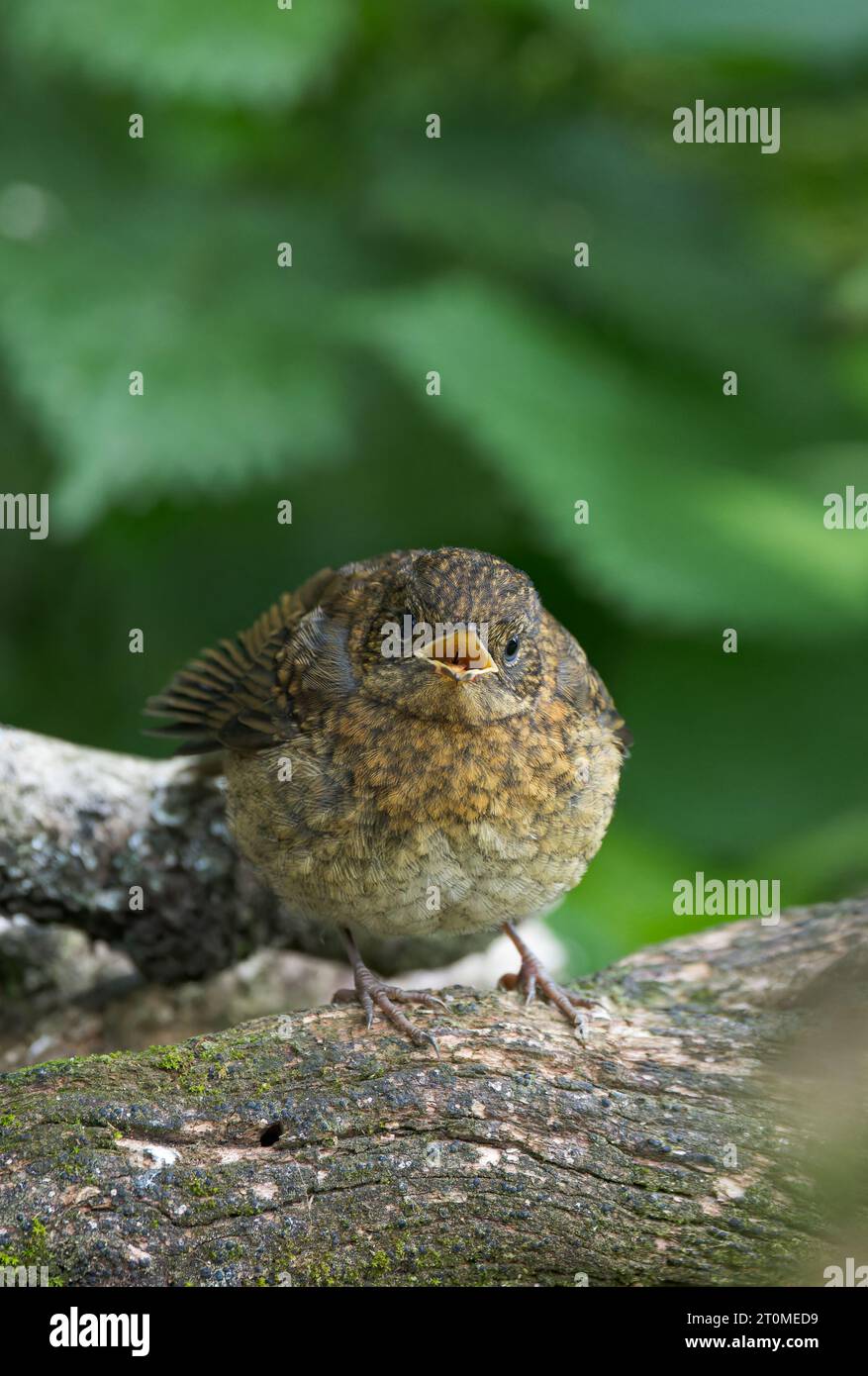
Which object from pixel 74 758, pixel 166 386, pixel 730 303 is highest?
pixel 730 303

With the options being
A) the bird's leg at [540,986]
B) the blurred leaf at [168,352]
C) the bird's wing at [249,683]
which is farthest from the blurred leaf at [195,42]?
the bird's leg at [540,986]

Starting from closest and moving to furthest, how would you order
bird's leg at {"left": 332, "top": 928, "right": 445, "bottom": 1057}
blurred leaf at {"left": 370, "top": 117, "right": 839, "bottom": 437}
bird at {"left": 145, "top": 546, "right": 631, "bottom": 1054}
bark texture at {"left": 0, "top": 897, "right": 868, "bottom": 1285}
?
bark texture at {"left": 0, "top": 897, "right": 868, "bottom": 1285} < bird's leg at {"left": 332, "top": 928, "right": 445, "bottom": 1057} < bird at {"left": 145, "top": 546, "right": 631, "bottom": 1054} < blurred leaf at {"left": 370, "top": 117, "right": 839, "bottom": 437}

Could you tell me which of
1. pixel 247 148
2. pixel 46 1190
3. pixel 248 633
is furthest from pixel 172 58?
pixel 46 1190

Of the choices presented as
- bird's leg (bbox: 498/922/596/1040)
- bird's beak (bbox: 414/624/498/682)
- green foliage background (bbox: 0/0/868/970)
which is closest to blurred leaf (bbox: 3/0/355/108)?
green foliage background (bbox: 0/0/868/970)

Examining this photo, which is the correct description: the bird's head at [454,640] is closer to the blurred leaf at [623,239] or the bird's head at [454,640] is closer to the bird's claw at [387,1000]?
the bird's claw at [387,1000]

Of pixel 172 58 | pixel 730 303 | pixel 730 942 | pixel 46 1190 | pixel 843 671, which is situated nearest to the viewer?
pixel 46 1190

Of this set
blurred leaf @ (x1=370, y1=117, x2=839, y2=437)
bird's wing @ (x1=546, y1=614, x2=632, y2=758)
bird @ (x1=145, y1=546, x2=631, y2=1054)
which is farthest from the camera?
blurred leaf @ (x1=370, y1=117, x2=839, y2=437)

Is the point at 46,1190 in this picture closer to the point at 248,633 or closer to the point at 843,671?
the point at 248,633

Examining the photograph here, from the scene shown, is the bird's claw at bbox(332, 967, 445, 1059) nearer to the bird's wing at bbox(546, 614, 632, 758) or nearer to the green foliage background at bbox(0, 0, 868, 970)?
the bird's wing at bbox(546, 614, 632, 758)
